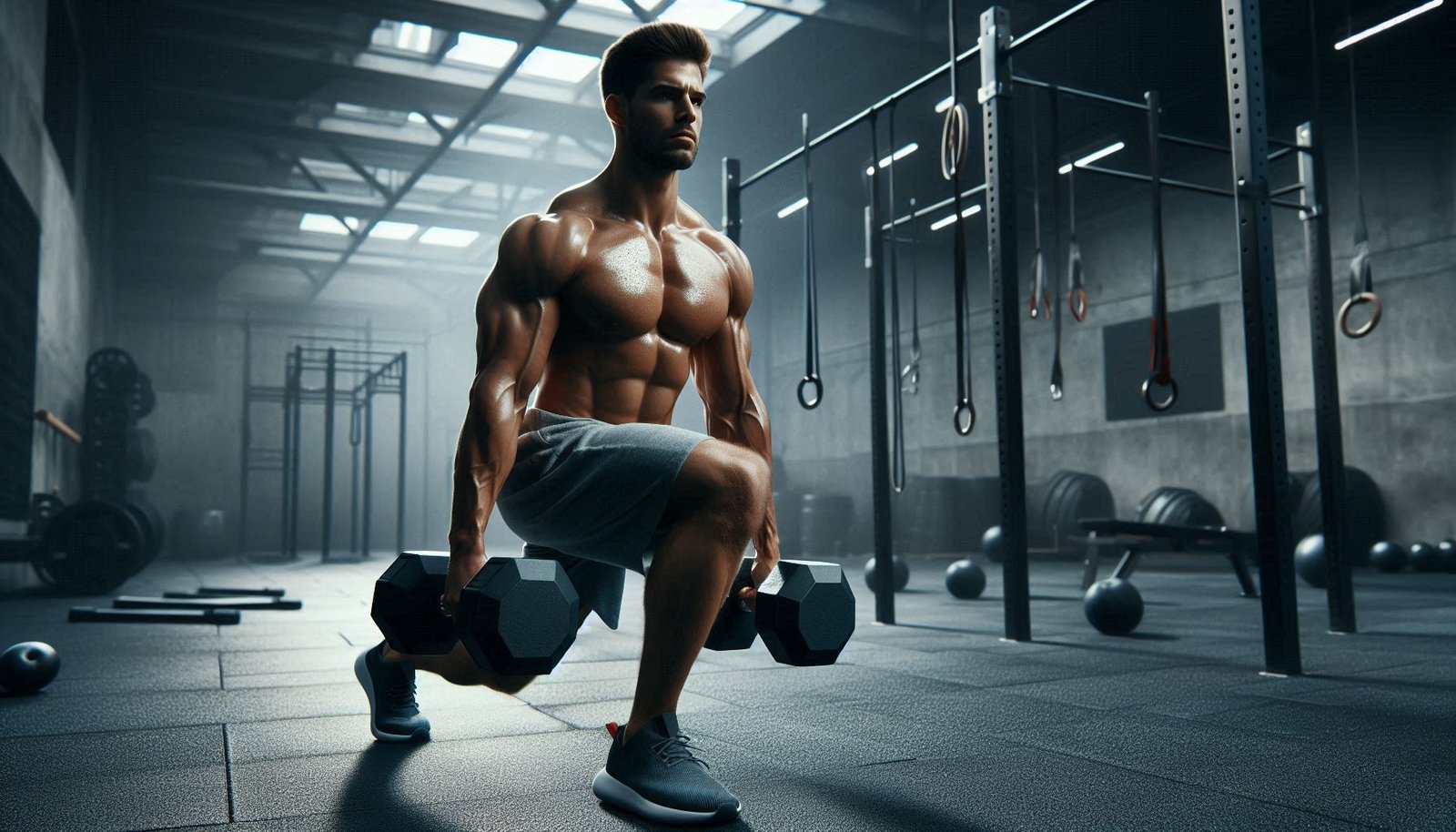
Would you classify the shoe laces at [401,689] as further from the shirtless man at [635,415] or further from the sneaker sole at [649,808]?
the sneaker sole at [649,808]

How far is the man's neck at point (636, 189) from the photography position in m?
1.71

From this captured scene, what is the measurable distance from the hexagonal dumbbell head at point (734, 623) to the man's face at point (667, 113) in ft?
2.14

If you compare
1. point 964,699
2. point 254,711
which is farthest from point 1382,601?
point 254,711

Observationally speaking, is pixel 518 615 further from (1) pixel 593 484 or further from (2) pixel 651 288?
(2) pixel 651 288

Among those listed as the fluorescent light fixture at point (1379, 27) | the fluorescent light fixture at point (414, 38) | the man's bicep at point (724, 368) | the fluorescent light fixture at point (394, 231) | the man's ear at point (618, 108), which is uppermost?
the fluorescent light fixture at point (414, 38)

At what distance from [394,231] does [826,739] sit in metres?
12.6

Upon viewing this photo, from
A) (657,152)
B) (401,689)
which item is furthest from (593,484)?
(401,689)

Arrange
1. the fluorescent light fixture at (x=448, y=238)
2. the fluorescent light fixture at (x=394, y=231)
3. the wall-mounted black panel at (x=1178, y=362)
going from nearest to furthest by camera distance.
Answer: the wall-mounted black panel at (x=1178, y=362)
the fluorescent light fixture at (x=394, y=231)
the fluorescent light fixture at (x=448, y=238)

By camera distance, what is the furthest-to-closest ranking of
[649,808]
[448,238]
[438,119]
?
1. [448,238]
2. [438,119]
3. [649,808]

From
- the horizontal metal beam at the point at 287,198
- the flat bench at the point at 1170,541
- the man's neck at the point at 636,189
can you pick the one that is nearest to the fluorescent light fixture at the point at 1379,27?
the flat bench at the point at 1170,541

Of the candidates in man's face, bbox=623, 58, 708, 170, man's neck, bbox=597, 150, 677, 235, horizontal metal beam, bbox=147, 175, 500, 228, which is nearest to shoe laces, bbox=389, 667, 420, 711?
man's neck, bbox=597, 150, 677, 235

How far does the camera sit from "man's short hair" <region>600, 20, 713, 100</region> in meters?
1.60

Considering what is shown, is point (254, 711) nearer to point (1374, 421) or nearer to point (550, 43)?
point (550, 43)

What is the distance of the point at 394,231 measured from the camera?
13.5m
